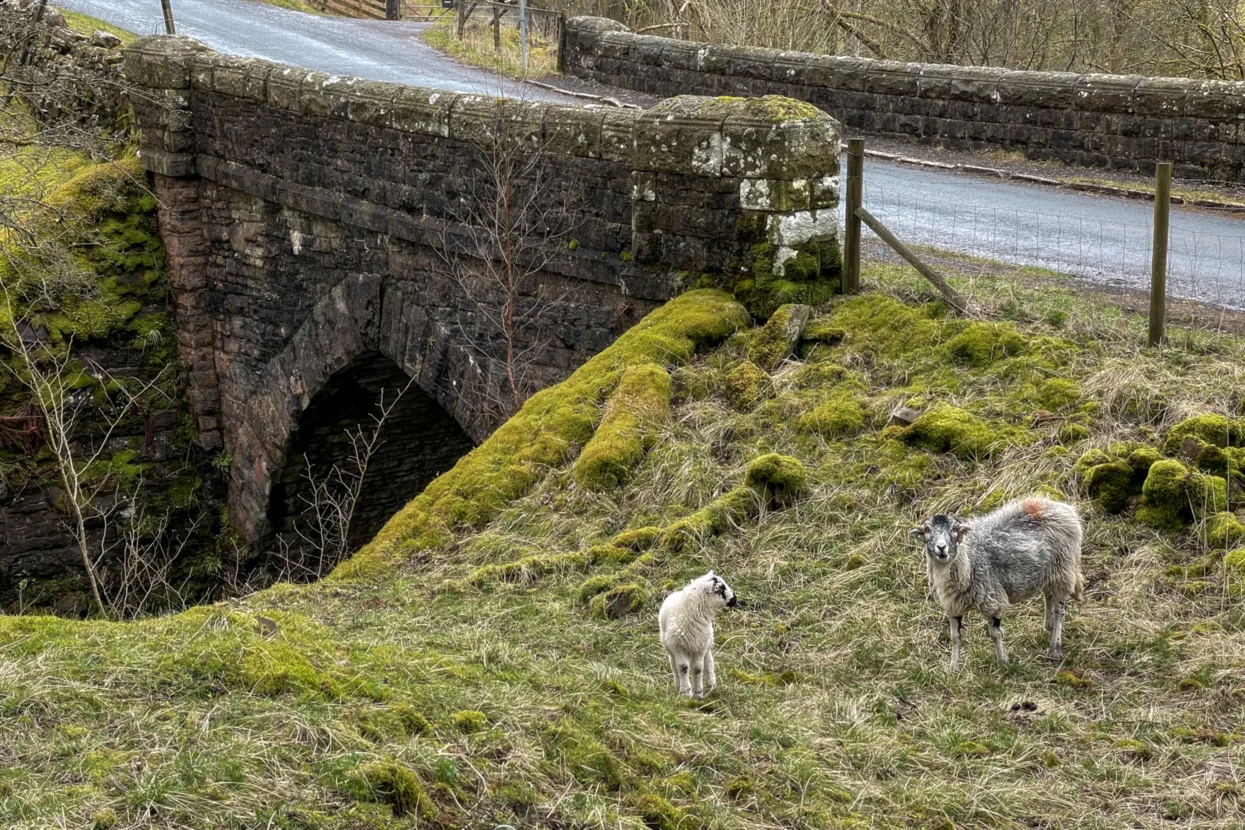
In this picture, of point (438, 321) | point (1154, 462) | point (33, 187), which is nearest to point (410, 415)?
point (438, 321)

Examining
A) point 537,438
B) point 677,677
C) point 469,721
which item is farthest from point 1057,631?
point 537,438

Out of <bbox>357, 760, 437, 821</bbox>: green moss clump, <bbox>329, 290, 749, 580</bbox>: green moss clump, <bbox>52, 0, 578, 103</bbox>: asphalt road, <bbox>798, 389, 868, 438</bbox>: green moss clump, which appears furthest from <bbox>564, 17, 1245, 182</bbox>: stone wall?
<bbox>357, 760, 437, 821</bbox>: green moss clump

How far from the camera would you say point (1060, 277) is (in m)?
10.3

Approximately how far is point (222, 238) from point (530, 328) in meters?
5.85

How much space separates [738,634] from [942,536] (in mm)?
1241

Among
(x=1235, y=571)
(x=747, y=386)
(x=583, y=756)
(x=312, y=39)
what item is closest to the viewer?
(x=583, y=756)

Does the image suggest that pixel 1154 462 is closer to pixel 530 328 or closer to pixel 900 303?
pixel 900 303

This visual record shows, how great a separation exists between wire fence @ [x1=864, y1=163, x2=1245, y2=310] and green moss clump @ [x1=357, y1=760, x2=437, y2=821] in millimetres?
7334

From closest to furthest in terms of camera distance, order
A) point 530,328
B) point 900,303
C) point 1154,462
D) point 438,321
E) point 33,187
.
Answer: point 1154,462 → point 900,303 → point 530,328 → point 438,321 → point 33,187

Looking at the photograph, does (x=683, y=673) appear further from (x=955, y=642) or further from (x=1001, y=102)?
(x=1001, y=102)

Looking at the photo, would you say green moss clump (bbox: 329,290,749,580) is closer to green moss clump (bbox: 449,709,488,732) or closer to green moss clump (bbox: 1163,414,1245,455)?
green moss clump (bbox: 1163,414,1245,455)

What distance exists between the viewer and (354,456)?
A: 50.9ft

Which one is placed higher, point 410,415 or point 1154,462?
point 1154,462

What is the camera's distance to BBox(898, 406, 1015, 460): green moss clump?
743 centimetres
